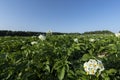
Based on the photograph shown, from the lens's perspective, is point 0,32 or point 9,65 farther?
point 0,32

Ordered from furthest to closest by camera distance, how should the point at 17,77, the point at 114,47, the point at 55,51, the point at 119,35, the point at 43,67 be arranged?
the point at 119,35 → the point at 55,51 → the point at 114,47 → the point at 43,67 → the point at 17,77

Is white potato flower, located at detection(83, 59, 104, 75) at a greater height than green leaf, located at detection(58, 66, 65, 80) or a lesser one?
greater

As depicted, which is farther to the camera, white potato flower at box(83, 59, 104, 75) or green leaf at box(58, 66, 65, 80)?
green leaf at box(58, 66, 65, 80)

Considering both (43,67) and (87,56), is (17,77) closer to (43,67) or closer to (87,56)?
(43,67)

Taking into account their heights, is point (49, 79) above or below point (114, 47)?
below

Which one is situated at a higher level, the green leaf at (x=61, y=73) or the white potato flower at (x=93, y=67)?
the white potato flower at (x=93, y=67)

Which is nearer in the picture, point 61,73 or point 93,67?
point 93,67

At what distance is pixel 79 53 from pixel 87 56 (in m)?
1.52

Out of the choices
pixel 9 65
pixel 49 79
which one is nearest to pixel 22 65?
pixel 9 65

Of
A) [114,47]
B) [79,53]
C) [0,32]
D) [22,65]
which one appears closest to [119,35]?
[79,53]

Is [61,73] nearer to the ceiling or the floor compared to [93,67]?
nearer to the floor

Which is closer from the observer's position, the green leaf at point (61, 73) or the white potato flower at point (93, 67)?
the white potato flower at point (93, 67)

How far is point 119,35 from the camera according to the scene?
19.0 feet

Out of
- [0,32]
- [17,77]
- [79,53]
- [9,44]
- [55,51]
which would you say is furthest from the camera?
[0,32]
